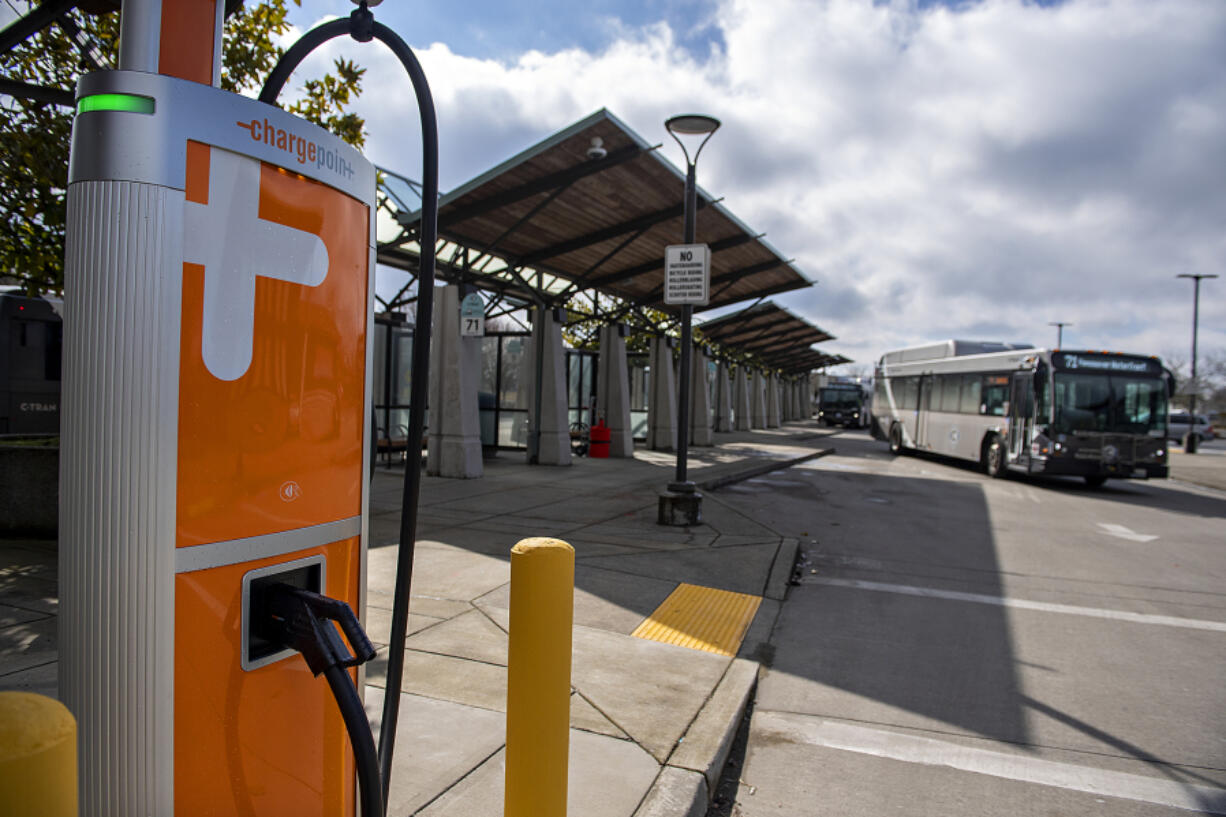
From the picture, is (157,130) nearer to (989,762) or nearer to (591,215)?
(989,762)

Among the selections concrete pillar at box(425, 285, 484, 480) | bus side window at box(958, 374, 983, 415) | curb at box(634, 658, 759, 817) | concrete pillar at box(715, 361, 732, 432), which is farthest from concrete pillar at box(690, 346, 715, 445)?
curb at box(634, 658, 759, 817)

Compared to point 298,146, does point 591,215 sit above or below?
above

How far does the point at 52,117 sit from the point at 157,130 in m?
6.71

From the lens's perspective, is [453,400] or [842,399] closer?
[453,400]

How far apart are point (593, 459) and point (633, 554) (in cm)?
1052

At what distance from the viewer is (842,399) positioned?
5297 centimetres

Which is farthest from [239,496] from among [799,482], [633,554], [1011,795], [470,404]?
[799,482]

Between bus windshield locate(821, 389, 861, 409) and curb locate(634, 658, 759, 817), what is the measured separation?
50.7m

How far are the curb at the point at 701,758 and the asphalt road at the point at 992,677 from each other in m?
0.17

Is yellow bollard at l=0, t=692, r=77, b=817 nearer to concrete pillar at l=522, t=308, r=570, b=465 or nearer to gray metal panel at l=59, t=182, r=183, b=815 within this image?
gray metal panel at l=59, t=182, r=183, b=815

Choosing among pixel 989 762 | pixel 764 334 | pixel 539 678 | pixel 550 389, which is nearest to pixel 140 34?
pixel 539 678

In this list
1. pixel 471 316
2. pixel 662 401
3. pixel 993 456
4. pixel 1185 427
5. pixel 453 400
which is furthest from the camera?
pixel 1185 427

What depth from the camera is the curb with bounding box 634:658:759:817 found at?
2.90m

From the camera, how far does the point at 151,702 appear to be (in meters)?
1.49
